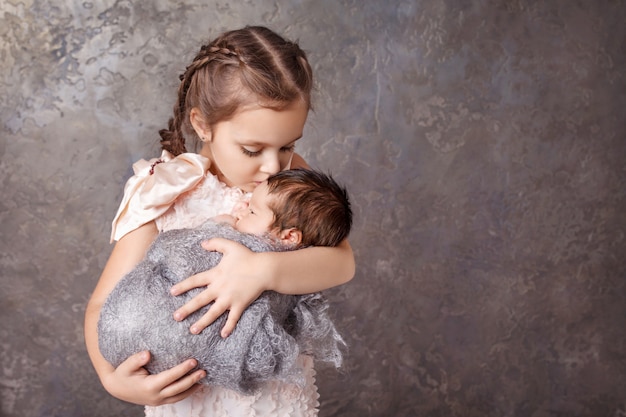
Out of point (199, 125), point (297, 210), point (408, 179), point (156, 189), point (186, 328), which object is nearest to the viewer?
point (186, 328)

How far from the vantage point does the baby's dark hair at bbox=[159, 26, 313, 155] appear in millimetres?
1346

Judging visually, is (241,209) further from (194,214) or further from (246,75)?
(246,75)

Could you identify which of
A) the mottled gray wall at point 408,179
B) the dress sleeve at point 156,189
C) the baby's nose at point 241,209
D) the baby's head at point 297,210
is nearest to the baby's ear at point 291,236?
the baby's head at point 297,210

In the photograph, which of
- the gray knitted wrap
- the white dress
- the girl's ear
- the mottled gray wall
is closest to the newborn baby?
the gray knitted wrap

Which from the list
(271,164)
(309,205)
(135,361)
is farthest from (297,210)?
(135,361)

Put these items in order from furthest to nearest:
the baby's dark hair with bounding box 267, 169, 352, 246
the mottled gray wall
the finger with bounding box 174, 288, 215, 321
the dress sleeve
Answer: the mottled gray wall < the dress sleeve < the baby's dark hair with bounding box 267, 169, 352, 246 < the finger with bounding box 174, 288, 215, 321

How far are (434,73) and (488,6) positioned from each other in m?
0.30

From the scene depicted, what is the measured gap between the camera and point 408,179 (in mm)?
2508

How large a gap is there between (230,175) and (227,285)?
1.14 ft

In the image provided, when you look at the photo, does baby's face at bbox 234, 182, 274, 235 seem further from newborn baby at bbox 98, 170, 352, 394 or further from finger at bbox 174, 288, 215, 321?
finger at bbox 174, 288, 215, 321

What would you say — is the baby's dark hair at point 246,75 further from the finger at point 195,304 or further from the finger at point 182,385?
the finger at point 182,385

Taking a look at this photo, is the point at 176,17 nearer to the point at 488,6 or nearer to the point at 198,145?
the point at 198,145

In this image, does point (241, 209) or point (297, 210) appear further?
point (241, 209)

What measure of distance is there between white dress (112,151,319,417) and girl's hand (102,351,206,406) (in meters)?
0.15
